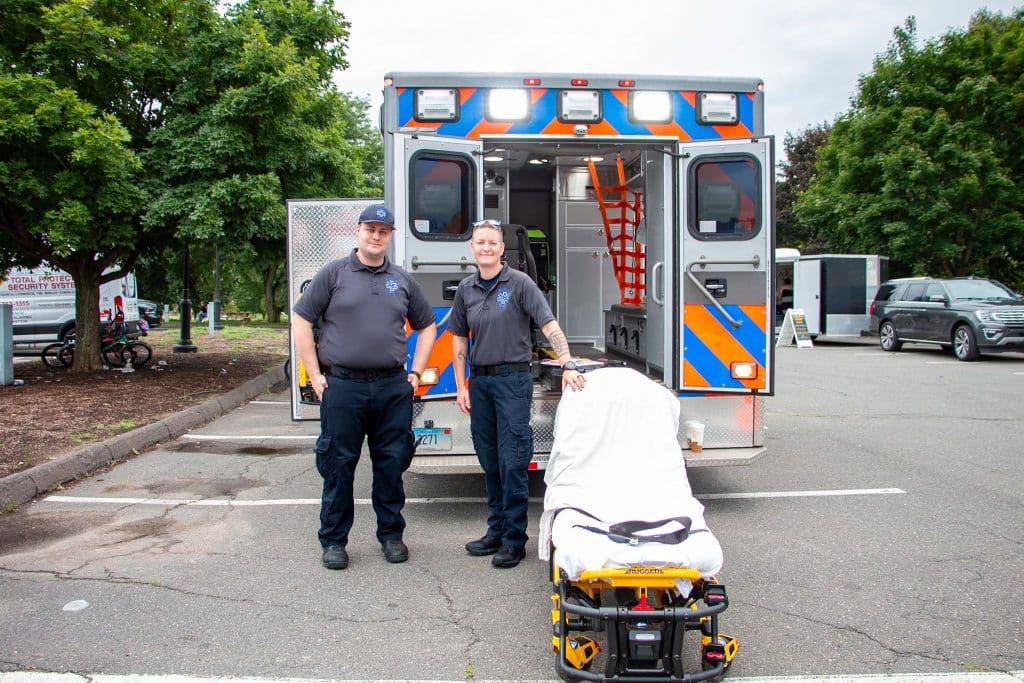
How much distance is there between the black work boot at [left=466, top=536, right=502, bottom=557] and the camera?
5082 mm

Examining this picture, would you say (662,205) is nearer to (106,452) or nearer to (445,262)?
(445,262)

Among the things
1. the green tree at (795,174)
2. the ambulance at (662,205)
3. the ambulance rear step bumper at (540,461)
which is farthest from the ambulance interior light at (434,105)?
the green tree at (795,174)

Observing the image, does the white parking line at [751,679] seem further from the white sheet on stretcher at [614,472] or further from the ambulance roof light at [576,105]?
the ambulance roof light at [576,105]

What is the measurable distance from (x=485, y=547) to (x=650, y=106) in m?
3.28

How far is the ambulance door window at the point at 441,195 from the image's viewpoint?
5730 millimetres

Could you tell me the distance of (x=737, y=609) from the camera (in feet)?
13.8

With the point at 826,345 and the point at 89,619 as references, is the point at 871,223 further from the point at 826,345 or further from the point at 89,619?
the point at 89,619

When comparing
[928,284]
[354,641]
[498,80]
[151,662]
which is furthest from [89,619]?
[928,284]

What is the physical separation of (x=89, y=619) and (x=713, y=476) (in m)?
4.83

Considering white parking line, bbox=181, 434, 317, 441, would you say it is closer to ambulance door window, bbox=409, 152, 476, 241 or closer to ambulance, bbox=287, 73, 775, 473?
ambulance, bbox=287, 73, 775, 473

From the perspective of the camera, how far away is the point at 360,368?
4730 mm

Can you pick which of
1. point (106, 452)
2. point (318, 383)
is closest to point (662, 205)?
point (318, 383)

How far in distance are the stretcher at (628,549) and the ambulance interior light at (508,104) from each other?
2580mm

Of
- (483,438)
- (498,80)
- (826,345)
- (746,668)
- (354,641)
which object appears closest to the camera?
(746,668)
